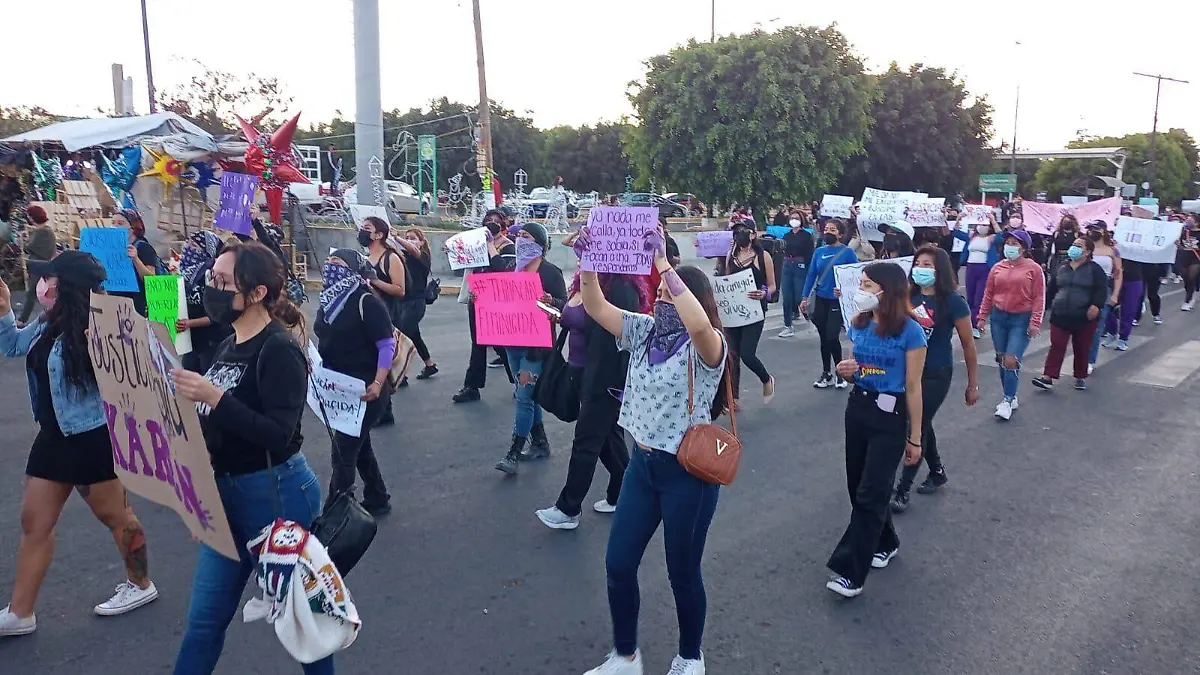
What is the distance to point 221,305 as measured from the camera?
2.97m

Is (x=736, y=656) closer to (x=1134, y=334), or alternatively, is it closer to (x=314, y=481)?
(x=314, y=481)

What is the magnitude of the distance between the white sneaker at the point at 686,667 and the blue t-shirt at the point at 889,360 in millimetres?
1598

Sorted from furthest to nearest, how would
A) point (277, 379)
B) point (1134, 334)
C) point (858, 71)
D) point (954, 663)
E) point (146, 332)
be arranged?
1. point (858, 71)
2. point (1134, 334)
3. point (954, 663)
4. point (277, 379)
5. point (146, 332)

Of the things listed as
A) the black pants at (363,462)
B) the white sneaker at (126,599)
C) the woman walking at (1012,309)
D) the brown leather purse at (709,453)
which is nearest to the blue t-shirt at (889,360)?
the brown leather purse at (709,453)

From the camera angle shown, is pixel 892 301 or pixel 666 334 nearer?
pixel 666 334

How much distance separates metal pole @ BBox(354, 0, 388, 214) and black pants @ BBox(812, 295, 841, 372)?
551 inches

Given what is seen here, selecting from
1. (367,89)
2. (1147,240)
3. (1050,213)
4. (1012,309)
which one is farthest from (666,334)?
(367,89)

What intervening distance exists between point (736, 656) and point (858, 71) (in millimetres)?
25117

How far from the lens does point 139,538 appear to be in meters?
4.11

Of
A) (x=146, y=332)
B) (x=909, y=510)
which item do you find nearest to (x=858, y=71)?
(x=909, y=510)

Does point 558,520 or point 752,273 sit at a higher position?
point 752,273

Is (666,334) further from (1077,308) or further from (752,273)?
(1077,308)

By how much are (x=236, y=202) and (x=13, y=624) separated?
213 inches

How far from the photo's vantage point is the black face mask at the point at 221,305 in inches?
116
